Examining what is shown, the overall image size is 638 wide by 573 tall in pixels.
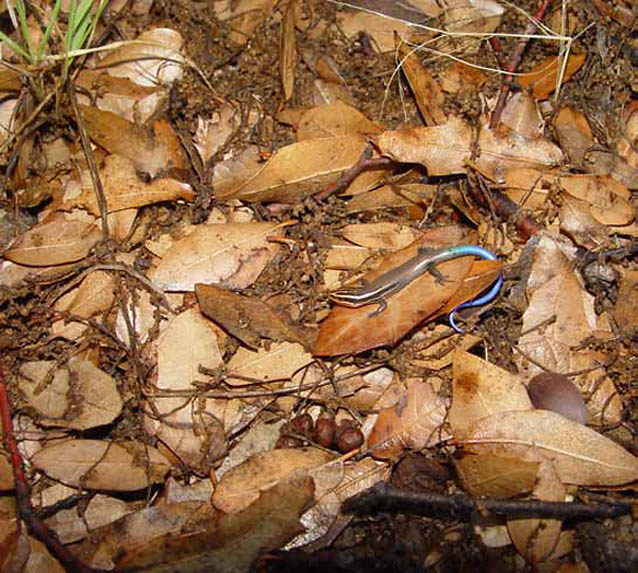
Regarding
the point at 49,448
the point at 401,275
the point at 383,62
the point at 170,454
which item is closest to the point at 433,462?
the point at 401,275

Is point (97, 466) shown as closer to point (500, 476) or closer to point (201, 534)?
point (201, 534)

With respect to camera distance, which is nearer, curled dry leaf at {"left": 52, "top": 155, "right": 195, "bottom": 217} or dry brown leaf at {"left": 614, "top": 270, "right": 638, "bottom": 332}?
dry brown leaf at {"left": 614, "top": 270, "right": 638, "bottom": 332}

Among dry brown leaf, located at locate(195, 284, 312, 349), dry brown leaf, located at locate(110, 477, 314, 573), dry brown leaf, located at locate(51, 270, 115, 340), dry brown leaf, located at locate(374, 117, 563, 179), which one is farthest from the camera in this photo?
dry brown leaf, located at locate(374, 117, 563, 179)

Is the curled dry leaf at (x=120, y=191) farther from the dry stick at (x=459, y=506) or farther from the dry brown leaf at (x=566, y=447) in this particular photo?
the dry brown leaf at (x=566, y=447)

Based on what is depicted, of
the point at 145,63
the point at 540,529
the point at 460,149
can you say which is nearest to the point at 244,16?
the point at 145,63

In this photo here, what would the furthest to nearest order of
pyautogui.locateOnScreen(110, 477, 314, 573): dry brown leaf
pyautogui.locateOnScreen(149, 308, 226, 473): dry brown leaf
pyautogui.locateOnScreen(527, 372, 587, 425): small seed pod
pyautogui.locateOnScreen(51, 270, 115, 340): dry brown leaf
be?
1. pyautogui.locateOnScreen(51, 270, 115, 340): dry brown leaf
2. pyautogui.locateOnScreen(149, 308, 226, 473): dry brown leaf
3. pyautogui.locateOnScreen(527, 372, 587, 425): small seed pod
4. pyautogui.locateOnScreen(110, 477, 314, 573): dry brown leaf

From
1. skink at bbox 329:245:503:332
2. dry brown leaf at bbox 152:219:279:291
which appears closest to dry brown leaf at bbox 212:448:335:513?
skink at bbox 329:245:503:332

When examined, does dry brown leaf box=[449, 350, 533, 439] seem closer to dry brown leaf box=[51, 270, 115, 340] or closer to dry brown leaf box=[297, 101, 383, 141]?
dry brown leaf box=[297, 101, 383, 141]
